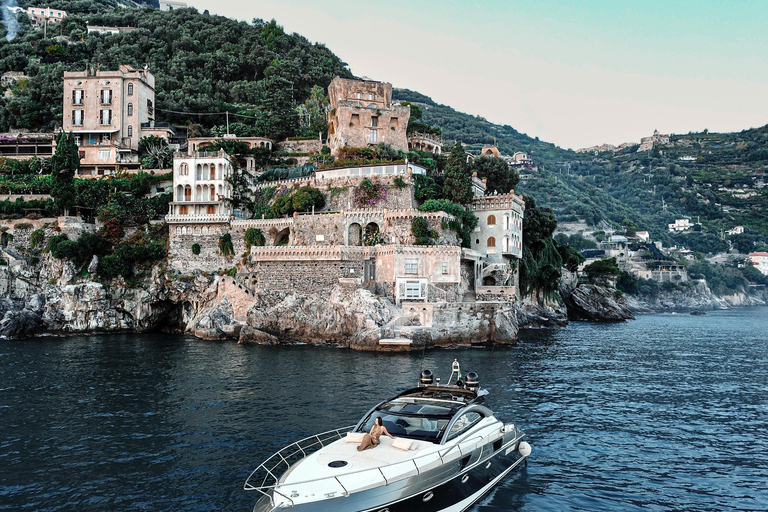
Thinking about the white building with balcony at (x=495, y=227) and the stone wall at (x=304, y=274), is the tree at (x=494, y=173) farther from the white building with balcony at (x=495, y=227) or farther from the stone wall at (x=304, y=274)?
the stone wall at (x=304, y=274)

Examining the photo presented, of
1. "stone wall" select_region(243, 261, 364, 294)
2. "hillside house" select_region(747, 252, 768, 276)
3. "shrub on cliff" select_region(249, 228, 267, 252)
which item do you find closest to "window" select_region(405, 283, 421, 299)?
"stone wall" select_region(243, 261, 364, 294)

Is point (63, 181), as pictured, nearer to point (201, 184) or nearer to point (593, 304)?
point (201, 184)

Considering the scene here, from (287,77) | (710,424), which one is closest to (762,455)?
(710,424)

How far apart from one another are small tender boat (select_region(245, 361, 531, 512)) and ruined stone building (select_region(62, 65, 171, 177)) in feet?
244

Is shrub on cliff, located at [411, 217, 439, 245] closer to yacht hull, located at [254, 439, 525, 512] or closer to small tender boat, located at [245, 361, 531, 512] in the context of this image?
small tender boat, located at [245, 361, 531, 512]

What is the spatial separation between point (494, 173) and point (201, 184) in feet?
128

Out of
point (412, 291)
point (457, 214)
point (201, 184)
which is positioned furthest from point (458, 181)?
point (201, 184)

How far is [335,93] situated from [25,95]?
56.5 m

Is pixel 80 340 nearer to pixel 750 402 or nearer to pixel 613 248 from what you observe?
pixel 750 402

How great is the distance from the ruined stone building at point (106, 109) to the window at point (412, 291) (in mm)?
49164

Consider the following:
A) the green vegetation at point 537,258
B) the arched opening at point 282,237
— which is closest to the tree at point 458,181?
the green vegetation at point 537,258

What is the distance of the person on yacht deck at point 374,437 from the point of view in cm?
1735

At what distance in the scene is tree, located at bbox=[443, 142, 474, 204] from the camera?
65062mm

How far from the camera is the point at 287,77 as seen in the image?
352ft
